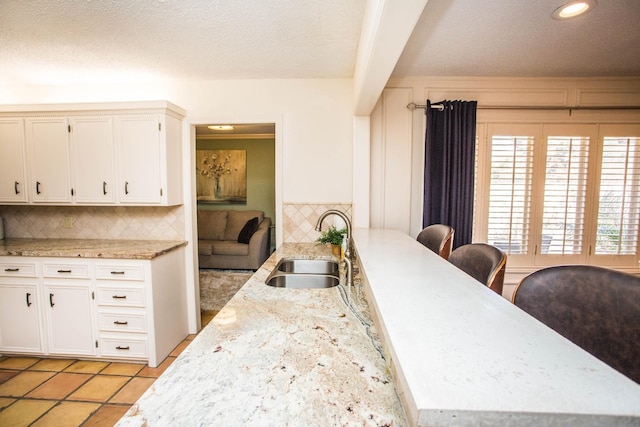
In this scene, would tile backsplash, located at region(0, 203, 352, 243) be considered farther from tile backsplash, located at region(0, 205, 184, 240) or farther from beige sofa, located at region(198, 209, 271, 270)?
beige sofa, located at region(198, 209, 271, 270)

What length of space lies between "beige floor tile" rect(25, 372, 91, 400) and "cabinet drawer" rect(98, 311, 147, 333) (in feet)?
1.20

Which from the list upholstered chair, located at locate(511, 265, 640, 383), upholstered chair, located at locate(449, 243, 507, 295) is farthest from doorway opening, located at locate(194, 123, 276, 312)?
upholstered chair, located at locate(511, 265, 640, 383)

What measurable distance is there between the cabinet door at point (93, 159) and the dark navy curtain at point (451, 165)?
2.82 m

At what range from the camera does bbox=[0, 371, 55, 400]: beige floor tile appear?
2064 mm

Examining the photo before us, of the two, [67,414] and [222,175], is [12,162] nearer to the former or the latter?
[67,414]

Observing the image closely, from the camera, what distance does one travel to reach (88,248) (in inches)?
96.7

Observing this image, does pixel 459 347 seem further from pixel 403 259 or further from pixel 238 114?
pixel 238 114

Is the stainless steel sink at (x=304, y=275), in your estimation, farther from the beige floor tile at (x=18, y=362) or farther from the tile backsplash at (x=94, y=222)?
the beige floor tile at (x=18, y=362)

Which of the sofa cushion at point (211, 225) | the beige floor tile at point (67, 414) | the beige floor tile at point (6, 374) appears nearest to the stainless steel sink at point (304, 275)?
the beige floor tile at point (67, 414)

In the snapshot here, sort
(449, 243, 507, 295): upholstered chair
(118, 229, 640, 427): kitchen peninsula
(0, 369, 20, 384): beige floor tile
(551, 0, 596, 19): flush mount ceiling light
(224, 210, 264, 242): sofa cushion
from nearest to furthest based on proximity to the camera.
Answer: (118, 229, 640, 427): kitchen peninsula
(449, 243, 507, 295): upholstered chair
(551, 0, 596, 19): flush mount ceiling light
(0, 369, 20, 384): beige floor tile
(224, 210, 264, 242): sofa cushion

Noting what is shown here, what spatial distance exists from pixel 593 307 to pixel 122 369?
9.73 feet

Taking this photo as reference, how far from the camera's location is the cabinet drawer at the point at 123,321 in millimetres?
2355

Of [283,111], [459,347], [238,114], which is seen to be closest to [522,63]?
[283,111]

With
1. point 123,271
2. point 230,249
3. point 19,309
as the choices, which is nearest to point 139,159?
point 123,271
